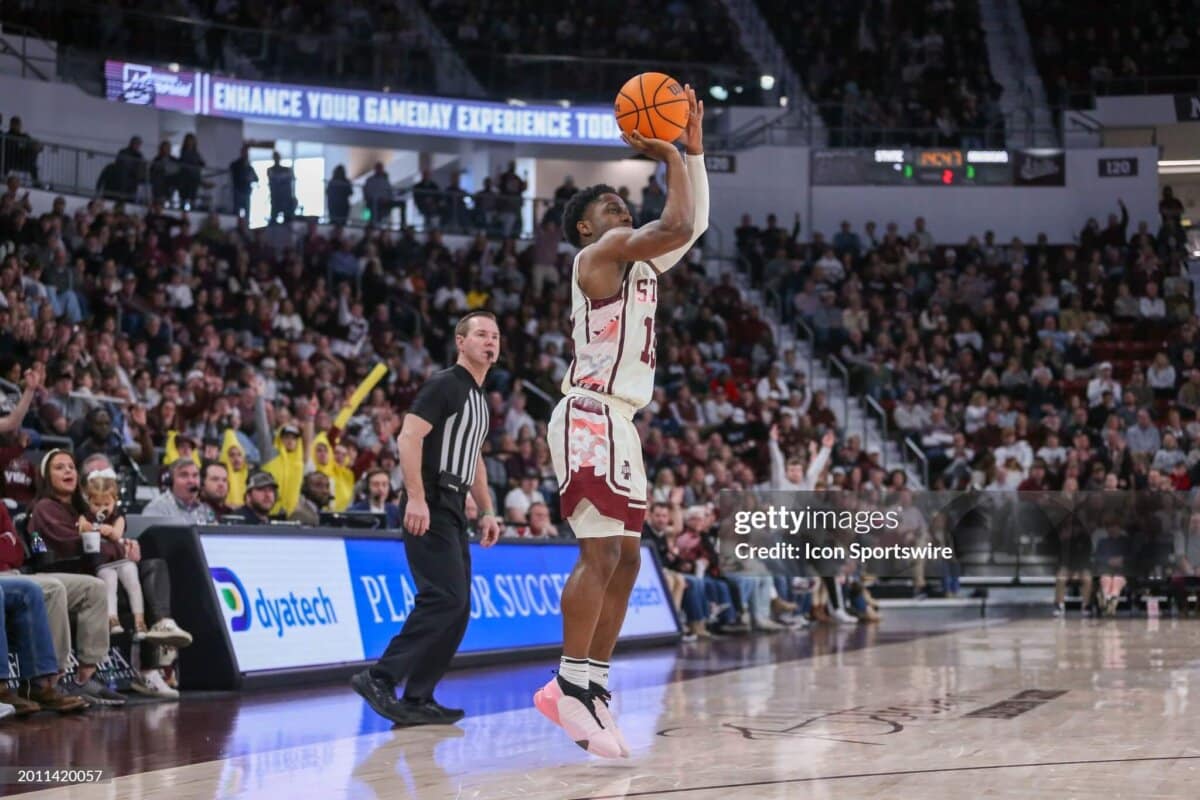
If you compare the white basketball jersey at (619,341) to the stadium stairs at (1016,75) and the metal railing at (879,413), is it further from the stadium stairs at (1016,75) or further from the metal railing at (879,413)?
the stadium stairs at (1016,75)

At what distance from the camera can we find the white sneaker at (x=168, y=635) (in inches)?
318

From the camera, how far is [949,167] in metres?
28.0

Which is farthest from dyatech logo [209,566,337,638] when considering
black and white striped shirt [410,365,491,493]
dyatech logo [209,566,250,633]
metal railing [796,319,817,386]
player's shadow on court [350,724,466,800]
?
metal railing [796,319,817,386]

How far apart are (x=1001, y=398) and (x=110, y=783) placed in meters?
18.8

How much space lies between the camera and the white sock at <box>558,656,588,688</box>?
5.57 m

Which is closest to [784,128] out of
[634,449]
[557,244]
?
[557,244]

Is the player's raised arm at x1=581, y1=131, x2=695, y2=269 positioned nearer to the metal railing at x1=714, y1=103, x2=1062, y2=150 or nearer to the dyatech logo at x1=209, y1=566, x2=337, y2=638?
the dyatech logo at x1=209, y1=566, x2=337, y2=638

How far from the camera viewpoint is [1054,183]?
28.2 m

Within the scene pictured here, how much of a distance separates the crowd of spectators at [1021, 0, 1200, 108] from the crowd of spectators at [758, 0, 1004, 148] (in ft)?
4.16

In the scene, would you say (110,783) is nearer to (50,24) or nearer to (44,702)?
(44,702)

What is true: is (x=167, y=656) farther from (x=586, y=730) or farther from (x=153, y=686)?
(x=586, y=730)

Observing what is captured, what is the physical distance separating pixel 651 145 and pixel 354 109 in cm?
2105

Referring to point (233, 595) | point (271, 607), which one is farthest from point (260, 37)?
point (233, 595)

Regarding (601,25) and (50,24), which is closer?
(50,24)
